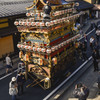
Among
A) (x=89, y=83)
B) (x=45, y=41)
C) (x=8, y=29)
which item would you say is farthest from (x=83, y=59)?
(x=8, y=29)

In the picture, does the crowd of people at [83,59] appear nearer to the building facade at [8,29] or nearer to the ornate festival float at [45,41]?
the ornate festival float at [45,41]

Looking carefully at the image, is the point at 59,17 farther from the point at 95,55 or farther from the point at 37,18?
the point at 95,55

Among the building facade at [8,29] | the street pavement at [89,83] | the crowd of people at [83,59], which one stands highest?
the building facade at [8,29]

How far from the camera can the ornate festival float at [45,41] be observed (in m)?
9.64

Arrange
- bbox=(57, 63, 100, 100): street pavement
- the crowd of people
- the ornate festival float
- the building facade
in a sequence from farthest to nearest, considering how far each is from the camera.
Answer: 1. the building facade
2. bbox=(57, 63, 100, 100): street pavement
3. the ornate festival float
4. the crowd of people

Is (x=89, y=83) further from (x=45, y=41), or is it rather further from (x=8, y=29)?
(x=8, y=29)

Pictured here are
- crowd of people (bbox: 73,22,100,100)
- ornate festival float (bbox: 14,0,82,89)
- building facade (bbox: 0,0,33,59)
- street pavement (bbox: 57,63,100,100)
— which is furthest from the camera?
building facade (bbox: 0,0,33,59)

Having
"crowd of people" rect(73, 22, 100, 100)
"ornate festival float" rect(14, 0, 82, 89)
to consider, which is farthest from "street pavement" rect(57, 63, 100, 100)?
"ornate festival float" rect(14, 0, 82, 89)

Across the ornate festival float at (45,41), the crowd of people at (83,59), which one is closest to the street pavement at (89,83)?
the crowd of people at (83,59)

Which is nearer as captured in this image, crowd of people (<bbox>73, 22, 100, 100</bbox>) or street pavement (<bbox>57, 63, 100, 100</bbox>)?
crowd of people (<bbox>73, 22, 100, 100</bbox>)

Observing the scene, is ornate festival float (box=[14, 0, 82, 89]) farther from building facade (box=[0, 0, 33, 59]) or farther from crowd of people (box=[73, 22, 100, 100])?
building facade (box=[0, 0, 33, 59])

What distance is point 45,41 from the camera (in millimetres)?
9859

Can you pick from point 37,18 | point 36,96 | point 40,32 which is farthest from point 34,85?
point 37,18

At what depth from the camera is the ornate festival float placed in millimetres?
9641
